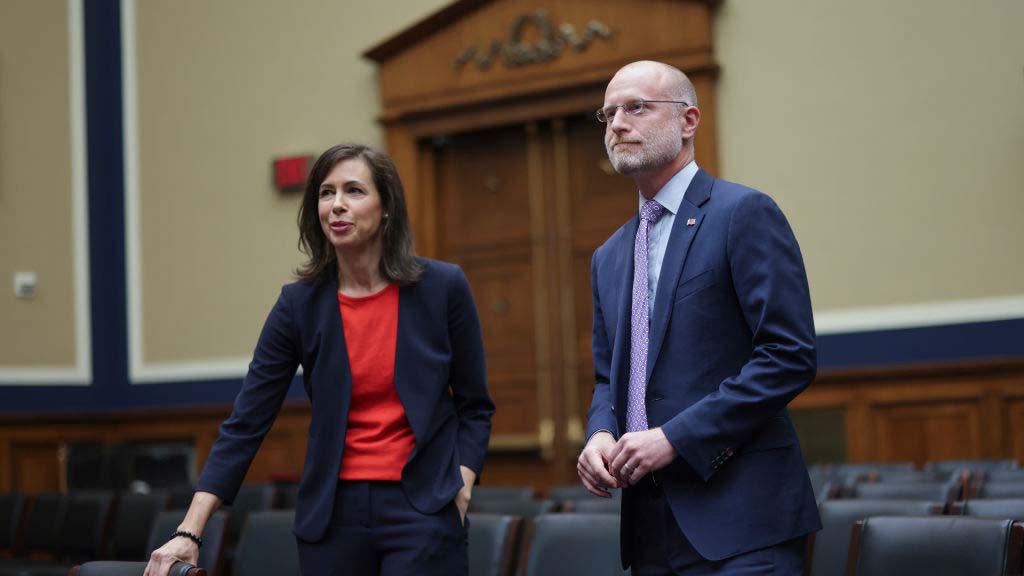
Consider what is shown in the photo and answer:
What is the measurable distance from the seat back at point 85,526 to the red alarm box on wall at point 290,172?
11.3ft

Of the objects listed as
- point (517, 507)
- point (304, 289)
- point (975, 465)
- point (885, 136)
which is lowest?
point (975, 465)

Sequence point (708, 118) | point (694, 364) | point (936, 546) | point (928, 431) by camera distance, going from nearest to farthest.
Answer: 1. point (694, 364)
2. point (936, 546)
3. point (928, 431)
4. point (708, 118)

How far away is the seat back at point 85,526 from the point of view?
5.49 m

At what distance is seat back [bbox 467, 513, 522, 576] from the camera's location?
11.0ft

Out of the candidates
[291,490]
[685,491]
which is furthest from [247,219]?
[685,491]

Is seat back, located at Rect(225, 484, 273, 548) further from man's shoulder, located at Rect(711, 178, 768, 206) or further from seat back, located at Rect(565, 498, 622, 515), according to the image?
man's shoulder, located at Rect(711, 178, 768, 206)

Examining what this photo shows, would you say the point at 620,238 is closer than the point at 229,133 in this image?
Yes

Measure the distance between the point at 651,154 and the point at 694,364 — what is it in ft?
1.23

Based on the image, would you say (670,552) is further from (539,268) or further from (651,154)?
(539,268)

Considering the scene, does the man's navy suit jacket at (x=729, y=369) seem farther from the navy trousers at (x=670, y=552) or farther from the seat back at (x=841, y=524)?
the seat back at (x=841, y=524)

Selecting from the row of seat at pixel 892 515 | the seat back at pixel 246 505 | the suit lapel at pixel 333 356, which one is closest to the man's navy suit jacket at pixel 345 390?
the suit lapel at pixel 333 356

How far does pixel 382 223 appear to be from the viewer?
238cm

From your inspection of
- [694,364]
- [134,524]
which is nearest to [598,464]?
[694,364]

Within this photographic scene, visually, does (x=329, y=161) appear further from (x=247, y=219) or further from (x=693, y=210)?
(x=247, y=219)
